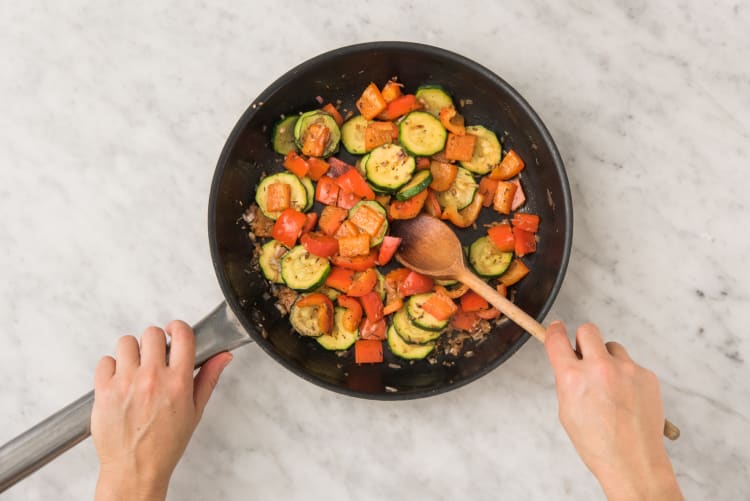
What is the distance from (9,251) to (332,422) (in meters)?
1.39

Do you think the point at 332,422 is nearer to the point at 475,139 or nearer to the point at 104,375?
the point at 104,375

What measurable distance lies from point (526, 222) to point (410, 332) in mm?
582

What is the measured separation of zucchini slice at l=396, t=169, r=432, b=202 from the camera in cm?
231

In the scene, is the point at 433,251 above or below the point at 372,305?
above

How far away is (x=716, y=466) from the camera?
244 centimetres

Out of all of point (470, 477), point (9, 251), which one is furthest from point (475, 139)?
point (9, 251)

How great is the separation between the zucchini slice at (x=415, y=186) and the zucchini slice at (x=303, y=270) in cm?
35

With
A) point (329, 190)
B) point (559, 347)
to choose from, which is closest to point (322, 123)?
point (329, 190)

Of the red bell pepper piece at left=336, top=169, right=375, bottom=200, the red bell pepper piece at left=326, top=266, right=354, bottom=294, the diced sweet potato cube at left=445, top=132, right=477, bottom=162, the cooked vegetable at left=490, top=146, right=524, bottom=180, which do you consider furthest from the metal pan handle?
the cooked vegetable at left=490, top=146, right=524, bottom=180

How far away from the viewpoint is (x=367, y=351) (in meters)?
2.40

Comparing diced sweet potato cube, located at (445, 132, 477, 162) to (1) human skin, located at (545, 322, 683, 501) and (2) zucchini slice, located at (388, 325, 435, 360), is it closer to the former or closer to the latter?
(2) zucchini slice, located at (388, 325, 435, 360)

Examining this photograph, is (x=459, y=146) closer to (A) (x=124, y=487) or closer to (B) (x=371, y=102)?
(B) (x=371, y=102)

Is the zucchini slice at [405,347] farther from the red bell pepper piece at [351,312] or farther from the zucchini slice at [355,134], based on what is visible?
the zucchini slice at [355,134]

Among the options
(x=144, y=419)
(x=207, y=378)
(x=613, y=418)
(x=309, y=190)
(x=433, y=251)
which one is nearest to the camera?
(x=613, y=418)
